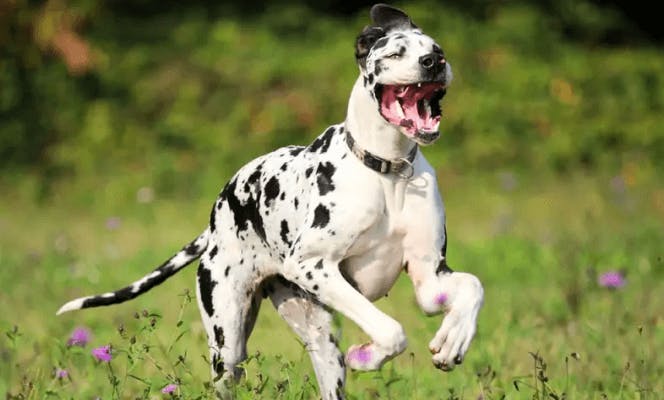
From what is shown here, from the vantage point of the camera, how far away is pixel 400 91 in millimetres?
4141

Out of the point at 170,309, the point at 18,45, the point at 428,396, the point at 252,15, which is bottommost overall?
the point at 252,15

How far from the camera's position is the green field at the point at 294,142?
25.9ft

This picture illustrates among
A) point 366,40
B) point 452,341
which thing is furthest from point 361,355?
point 366,40

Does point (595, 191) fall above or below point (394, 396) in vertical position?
below

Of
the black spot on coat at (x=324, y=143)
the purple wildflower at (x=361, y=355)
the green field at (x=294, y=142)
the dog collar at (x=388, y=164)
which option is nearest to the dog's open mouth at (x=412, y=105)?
the dog collar at (x=388, y=164)

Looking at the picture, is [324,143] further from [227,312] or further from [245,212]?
[227,312]

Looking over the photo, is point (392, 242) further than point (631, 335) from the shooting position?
No

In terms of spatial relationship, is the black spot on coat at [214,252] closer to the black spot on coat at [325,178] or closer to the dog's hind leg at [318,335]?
the dog's hind leg at [318,335]

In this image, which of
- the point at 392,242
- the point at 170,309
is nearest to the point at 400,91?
the point at 392,242

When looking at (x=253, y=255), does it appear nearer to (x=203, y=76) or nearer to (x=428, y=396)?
(x=428, y=396)

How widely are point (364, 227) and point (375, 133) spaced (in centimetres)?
33

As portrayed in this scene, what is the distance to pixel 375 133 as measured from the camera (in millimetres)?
4250

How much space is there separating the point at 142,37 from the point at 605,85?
5.48 m

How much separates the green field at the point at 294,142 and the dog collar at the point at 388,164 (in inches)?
97.4
